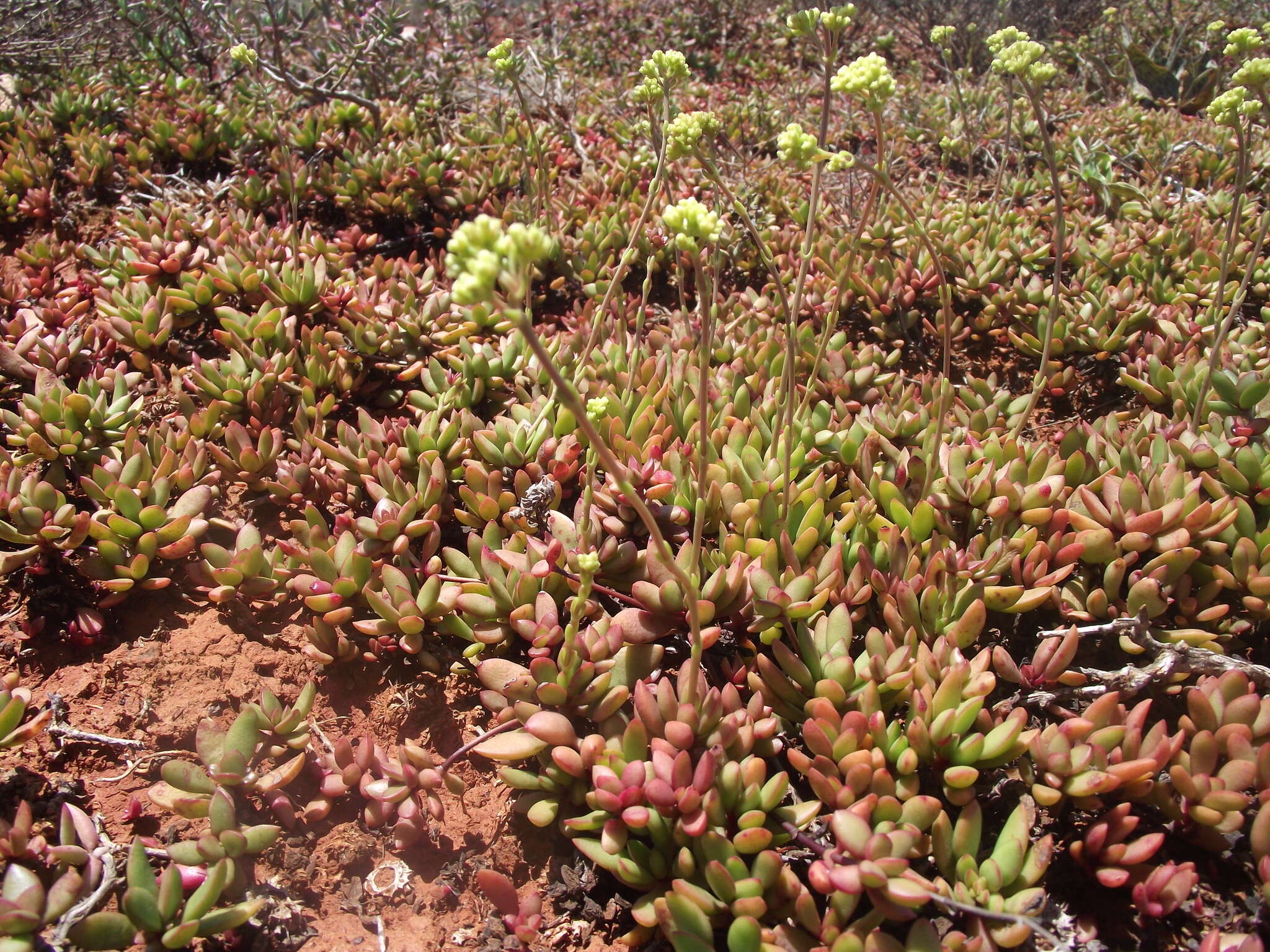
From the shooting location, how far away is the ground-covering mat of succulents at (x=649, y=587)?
1.71 meters

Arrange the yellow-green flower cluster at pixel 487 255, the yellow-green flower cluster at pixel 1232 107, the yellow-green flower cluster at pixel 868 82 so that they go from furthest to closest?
the yellow-green flower cluster at pixel 1232 107, the yellow-green flower cluster at pixel 868 82, the yellow-green flower cluster at pixel 487 255

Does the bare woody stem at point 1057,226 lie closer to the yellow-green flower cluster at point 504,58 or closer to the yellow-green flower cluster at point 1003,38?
the yellow-green flower cluster at point 1003,38

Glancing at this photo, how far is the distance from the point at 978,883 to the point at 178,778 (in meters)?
1.68

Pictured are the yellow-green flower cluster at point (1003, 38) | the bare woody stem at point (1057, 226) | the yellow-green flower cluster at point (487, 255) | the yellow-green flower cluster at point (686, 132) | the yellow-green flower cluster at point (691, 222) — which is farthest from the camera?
the yellow-green flower cluster at point (1003, 38)

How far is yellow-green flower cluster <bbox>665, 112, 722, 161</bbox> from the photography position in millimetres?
1844

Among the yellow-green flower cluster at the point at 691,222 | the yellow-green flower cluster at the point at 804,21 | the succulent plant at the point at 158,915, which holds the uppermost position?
the yellow-green flower cluster at the point at 804,21

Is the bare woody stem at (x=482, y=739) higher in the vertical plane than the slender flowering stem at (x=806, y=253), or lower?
lower

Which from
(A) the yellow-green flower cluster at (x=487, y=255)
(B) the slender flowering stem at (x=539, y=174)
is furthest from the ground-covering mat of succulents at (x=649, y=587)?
(B) the slender flowering stem at (x=539, y=174)

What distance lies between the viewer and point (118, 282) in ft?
11.7

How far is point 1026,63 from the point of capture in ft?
6.54

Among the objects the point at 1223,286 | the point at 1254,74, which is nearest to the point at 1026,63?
the point at 1254,74

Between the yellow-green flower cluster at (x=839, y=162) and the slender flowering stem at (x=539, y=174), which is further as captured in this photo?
the slender flowering stem at (x=539, y=174)

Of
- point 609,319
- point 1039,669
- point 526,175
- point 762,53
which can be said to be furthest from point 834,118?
point 1039,669

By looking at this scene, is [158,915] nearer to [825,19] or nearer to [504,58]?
[825,19]
